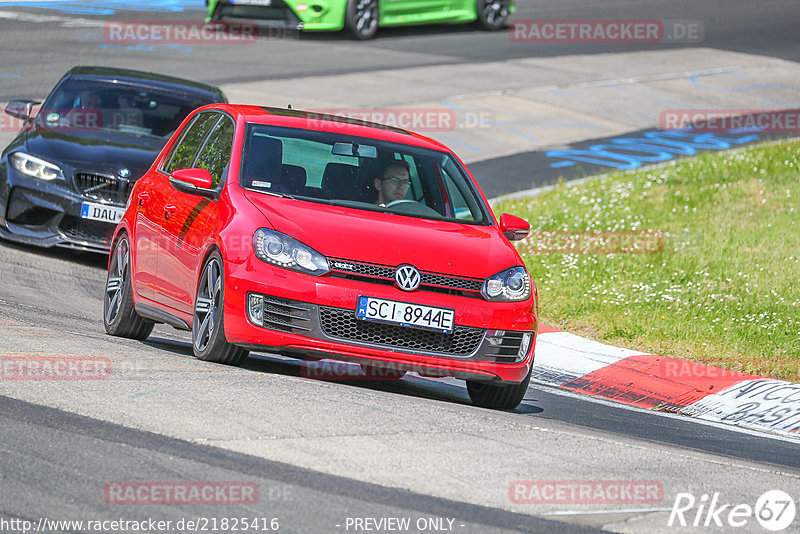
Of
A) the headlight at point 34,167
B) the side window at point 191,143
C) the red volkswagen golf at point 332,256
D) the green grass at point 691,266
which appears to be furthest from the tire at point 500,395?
the headlight at point 34,167

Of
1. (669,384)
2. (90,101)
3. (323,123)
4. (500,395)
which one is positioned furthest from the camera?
(90,101)

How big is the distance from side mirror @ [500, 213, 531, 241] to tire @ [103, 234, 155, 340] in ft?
8.32

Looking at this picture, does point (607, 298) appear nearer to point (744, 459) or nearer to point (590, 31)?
point (744, 459)

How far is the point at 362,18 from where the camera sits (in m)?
26.7

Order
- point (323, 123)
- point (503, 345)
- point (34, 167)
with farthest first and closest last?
point (34, 167)
point (323, 123)
point (503, 345)

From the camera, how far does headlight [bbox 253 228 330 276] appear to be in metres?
7.50

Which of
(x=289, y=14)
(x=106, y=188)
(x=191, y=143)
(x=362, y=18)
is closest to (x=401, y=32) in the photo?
(x=362, y=18)

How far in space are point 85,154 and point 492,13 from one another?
694 inches

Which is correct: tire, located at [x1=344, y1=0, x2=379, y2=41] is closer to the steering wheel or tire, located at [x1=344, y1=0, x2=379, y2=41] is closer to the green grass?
the green grass

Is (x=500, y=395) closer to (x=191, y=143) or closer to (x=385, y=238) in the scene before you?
(x=385, y=238)

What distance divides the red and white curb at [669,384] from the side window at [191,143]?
304 centimetres

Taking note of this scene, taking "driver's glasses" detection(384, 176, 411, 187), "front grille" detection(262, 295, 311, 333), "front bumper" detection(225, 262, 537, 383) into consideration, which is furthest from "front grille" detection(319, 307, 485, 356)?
"driver's glasses" detection(384, 176, 411, 187)

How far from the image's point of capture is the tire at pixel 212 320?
771 cm

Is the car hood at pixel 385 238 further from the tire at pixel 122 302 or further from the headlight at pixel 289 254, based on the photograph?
the tire at pixel 122 302
